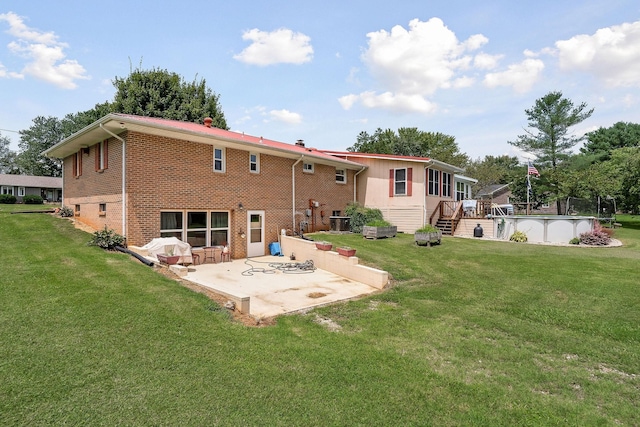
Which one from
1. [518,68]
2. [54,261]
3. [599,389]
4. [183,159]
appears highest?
[518,68]

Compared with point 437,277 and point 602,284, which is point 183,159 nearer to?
point 437,277

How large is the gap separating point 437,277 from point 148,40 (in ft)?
43.5

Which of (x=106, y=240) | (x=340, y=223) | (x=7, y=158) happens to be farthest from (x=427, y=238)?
(x=7, y=158)

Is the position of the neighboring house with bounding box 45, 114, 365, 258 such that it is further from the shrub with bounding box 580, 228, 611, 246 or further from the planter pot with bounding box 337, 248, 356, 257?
the shrub with bounding box 580, 228, 611, 246

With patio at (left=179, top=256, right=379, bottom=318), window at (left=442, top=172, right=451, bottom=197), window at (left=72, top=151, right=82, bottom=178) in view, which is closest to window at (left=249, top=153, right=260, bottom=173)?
patio at (left=179, top=256, right=379, bottom=318)

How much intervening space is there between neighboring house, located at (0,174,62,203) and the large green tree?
41.5 m

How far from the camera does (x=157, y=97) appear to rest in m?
29.0

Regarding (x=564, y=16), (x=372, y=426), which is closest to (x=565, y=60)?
→ (x=564, y=16)

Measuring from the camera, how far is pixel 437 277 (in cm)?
960

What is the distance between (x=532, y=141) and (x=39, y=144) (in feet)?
238

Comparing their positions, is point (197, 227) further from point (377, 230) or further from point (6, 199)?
point (6, 199)

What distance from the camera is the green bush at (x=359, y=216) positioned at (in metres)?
17.0

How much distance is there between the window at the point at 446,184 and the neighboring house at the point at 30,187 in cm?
4638

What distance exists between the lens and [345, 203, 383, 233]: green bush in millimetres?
17031
